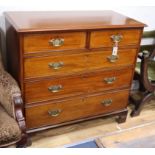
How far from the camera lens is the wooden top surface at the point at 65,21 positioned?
1582 mm

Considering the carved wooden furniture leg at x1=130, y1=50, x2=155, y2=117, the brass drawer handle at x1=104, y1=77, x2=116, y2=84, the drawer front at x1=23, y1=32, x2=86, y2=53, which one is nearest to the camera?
the drawer front at x1=23, y1=32, x2=86, y2=53

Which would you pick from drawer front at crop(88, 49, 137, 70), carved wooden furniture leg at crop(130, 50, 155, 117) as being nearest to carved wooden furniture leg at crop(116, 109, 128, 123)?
carved wooden furniture leg at crop(130, 50, 155, 117)

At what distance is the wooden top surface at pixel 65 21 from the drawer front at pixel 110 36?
49mm

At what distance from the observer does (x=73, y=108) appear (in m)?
1.95

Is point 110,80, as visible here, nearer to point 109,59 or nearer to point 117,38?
point 109,59

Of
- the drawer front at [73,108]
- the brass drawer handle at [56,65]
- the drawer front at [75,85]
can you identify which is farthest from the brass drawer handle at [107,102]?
the brass drawer handle at [56,65]

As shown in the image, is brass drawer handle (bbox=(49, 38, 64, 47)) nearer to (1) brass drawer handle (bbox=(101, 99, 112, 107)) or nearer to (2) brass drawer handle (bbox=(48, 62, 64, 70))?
(2) brass drawer handle (bbox=(48, 62, 64, 70))

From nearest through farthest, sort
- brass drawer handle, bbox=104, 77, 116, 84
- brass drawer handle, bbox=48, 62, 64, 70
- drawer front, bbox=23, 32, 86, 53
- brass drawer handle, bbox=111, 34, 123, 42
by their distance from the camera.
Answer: drawer front, bbox=23, 32, 86, 53
brass drawer handle, bbox=48, 62, 64, 70
brass drawer handle, bbox=111, 34, 123, 42
brass drawer handle, bbox=104, 77, 116, 84

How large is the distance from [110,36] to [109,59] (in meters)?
0.18

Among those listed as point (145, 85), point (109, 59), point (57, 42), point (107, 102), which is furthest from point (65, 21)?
point (145, 85)

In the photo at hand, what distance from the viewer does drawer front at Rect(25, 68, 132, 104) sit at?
174cm

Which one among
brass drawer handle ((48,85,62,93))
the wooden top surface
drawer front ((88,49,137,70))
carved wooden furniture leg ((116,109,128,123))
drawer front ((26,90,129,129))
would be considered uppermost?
the wooden top surface
